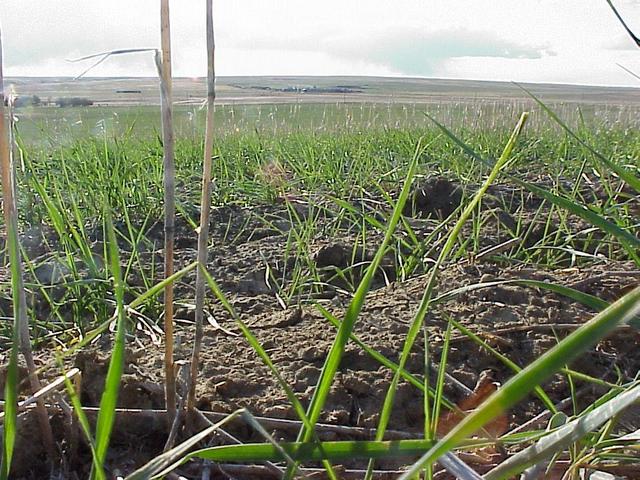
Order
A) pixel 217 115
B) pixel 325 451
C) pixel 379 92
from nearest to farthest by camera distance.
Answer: pixel 325 451, pixel 217 115, pixel 379 92

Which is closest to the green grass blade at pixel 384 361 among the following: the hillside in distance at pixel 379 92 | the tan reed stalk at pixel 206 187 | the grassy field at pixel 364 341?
the grassy field at pixel 364 341

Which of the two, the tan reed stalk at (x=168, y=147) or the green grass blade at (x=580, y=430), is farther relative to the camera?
the tan reed stalk at (x=168, y=147)

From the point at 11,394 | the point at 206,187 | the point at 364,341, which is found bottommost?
the point at 364,341

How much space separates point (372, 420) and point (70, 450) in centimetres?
32

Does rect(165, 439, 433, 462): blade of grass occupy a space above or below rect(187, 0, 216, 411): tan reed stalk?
below

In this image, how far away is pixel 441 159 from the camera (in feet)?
7.99

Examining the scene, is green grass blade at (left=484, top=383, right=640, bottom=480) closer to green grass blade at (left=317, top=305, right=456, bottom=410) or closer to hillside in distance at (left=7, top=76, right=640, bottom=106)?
green grass blade at (left=317, top=305, right=456, bottom=410)

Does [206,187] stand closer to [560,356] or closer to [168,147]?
[168,147]

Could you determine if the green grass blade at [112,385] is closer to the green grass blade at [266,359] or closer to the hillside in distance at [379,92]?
the green grass blade at [266,359]

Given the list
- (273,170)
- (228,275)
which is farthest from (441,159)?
(228,275)

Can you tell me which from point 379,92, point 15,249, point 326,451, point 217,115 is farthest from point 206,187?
point 379,92

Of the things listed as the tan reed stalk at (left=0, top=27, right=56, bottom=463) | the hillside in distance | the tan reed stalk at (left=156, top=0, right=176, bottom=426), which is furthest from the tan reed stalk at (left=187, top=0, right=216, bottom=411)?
the hillside in distance

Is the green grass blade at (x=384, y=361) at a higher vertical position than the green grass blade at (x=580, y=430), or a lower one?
lower

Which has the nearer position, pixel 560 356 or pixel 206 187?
pixel 560 356
